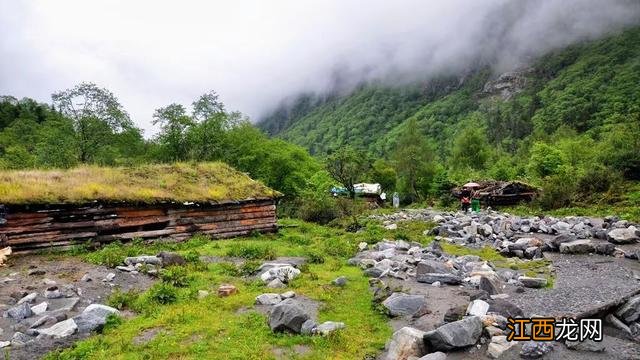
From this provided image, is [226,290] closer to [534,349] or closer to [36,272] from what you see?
[36,272]

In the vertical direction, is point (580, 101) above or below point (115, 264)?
above

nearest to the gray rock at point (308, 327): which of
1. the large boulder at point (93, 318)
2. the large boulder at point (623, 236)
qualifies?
the large boulder at point (93, 318)

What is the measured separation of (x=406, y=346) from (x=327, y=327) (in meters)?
2.03

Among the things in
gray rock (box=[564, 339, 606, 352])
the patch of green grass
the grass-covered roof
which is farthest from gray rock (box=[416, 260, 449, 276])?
the grass-covered roof

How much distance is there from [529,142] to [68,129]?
103m

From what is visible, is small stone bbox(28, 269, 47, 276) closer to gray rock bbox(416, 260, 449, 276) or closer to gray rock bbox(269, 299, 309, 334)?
gray rock bbox(269, 299, 309, 334)

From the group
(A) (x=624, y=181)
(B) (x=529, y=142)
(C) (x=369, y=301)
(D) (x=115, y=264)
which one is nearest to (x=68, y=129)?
(D) (x=115, y=264)

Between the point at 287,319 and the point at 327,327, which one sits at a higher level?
the point at 287,319

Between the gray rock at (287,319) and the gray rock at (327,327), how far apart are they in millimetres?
382

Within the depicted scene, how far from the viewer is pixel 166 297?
40.4 feet

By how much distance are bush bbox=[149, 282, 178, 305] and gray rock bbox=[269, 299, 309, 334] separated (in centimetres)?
370

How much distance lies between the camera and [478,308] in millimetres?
9922

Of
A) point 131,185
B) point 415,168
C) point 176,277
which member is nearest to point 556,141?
point 415,168

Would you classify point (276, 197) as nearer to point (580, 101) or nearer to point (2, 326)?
point (2, 326)
